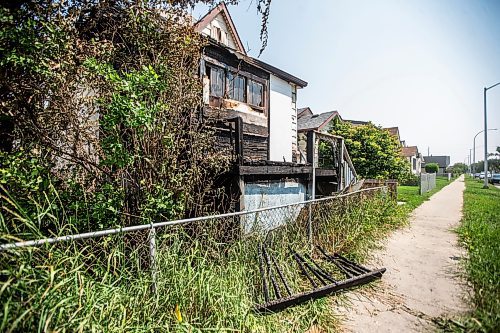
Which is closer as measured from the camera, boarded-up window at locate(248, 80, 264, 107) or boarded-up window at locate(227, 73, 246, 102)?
boarded-up window at locate(227, 73, 246, 102)

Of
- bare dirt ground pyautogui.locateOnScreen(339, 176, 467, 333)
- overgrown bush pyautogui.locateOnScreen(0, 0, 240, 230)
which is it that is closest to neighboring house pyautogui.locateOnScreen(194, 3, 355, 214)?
overgrown bush pyautogui.locateOnScreen(0, 0, 240, 230)

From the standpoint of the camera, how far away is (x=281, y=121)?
416 inches

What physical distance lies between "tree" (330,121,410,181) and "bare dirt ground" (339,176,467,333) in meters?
10.0

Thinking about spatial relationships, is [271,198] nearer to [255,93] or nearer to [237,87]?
[237,87]

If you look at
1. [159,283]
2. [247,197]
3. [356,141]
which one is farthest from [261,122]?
[356,141]

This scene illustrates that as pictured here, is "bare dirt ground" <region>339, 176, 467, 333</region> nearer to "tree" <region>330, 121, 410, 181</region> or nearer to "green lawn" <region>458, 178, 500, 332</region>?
"green lawn" <region>458, 178, 500, 332</region>

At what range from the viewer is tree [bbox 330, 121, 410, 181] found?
51.0 ft

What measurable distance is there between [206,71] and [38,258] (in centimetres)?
653

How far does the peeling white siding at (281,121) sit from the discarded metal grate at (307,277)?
6003 mm

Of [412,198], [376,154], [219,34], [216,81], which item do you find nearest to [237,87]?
[216,81]

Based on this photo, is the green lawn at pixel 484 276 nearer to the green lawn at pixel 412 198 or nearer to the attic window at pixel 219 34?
the green lawn at pixel 412 198

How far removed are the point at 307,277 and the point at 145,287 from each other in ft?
7.05

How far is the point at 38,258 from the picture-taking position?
207 centimetres

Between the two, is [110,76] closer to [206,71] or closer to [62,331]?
[62,331]
